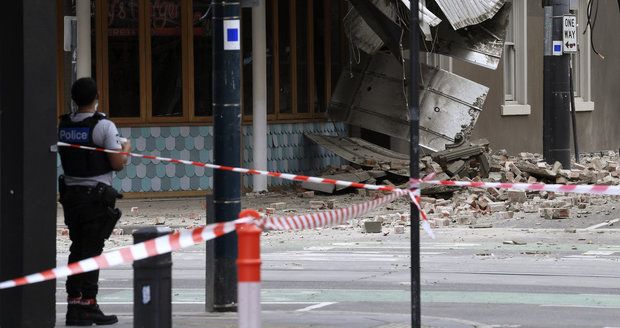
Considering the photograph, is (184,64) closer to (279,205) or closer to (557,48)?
(279,205)

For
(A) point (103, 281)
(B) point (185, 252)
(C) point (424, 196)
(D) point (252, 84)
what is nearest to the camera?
(A) point (103, 281)

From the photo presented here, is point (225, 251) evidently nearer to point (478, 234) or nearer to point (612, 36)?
point (478, 234)

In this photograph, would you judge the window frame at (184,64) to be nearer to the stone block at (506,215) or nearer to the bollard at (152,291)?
the stone block at (506,215)

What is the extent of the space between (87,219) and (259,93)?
504 inches

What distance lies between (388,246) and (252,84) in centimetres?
731

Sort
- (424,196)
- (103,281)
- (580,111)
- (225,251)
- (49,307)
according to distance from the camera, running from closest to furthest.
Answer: (49,307) < (225,251) < (103,281) < (424,196) < (580,111)

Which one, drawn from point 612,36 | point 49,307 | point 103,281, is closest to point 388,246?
point 103,281

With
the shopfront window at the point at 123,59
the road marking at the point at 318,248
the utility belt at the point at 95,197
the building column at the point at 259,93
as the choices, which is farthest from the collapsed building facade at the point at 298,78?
the utility belt at the point at 95,197

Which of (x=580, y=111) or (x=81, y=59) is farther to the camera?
(x=580, y=111)

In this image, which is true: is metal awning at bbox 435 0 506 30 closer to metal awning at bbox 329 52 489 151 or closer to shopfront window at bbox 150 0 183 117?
metal awning at bbox 329 52 489 151

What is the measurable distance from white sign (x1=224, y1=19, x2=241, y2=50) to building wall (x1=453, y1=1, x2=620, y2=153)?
17.1 meters

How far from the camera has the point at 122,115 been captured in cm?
2166

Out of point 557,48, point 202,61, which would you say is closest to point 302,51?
point 202,61

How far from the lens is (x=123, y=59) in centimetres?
2158
